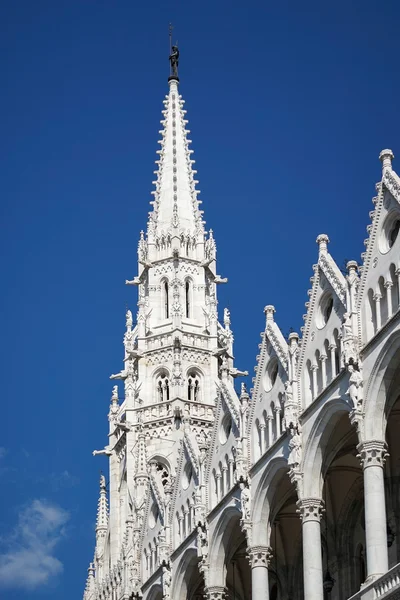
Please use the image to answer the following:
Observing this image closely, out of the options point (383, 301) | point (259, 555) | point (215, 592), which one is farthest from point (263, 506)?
point (383, 301)

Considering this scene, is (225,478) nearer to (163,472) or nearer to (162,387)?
(163,472)

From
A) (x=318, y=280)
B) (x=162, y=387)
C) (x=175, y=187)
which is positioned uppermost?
(x=175, y=187)

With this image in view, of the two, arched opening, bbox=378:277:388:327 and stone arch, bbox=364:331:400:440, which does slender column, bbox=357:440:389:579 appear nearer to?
stone arch, bbox=364:331:400:440

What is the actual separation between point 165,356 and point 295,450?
2733cm

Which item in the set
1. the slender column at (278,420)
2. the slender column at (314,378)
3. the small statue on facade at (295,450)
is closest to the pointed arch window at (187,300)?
the slender column at (278,420)

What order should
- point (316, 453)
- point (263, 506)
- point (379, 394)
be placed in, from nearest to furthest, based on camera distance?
point (379, 394)
point (316, 453)
point (263, 506)

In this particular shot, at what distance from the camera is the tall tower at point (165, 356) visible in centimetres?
7506

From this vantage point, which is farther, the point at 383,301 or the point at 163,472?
the point at 163,472

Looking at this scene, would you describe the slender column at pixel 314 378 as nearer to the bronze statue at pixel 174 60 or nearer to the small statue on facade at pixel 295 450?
the small statue on facade at pixel 295 450

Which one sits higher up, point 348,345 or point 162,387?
point 162,387

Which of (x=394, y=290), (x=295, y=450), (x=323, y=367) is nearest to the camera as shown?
(x=394, y=290)

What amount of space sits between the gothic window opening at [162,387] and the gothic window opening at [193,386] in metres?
1.25

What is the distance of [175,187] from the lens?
269 feet

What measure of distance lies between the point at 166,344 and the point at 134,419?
3969 mm
